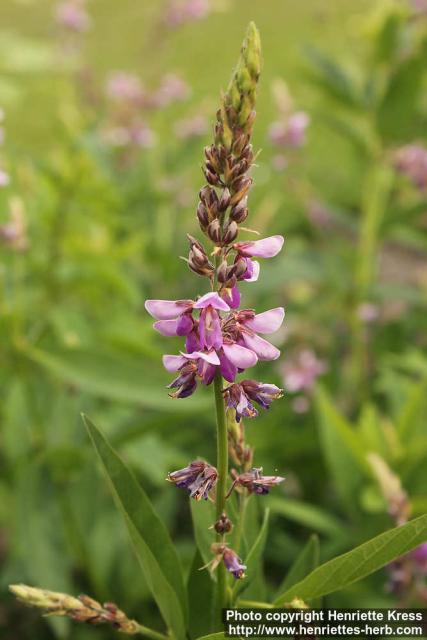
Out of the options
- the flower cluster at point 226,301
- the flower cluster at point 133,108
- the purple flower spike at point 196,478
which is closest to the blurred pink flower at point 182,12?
the flower cluster at point 133,108

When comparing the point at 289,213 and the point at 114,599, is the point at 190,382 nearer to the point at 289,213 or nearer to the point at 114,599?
the point at 114,599

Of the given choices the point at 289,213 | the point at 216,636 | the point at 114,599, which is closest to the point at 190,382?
the point at 216,636

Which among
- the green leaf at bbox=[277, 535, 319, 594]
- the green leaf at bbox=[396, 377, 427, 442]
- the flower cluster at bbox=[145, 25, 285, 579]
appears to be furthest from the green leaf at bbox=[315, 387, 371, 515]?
the flower cluster at bbox=[145, 25, 285, 579]

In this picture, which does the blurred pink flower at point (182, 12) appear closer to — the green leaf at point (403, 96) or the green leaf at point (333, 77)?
the green leaf at point (333, 77)

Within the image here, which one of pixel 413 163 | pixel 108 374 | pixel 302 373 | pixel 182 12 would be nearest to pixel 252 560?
pixel 108 374

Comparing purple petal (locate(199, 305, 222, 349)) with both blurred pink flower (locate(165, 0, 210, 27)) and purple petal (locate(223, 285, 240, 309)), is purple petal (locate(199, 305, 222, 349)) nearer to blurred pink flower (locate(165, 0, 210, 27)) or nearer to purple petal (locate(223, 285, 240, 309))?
purple petal (locate(223, 285, 240, 309))
